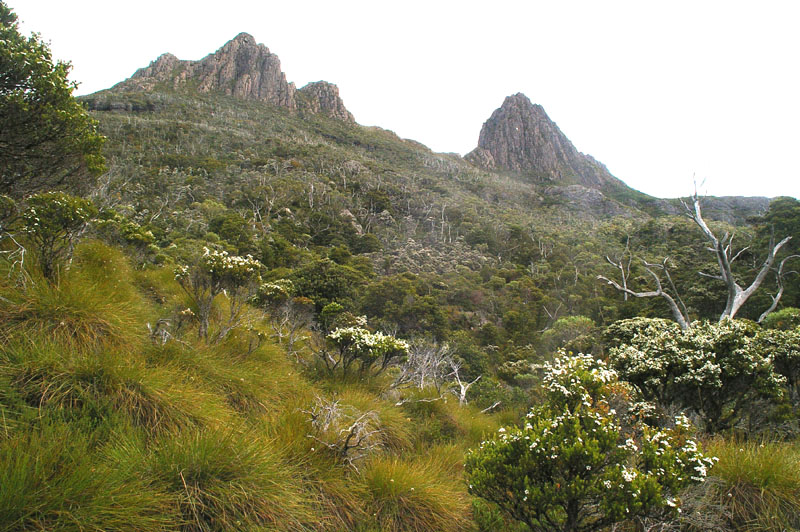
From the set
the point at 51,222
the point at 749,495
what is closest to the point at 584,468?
the point at 749,495

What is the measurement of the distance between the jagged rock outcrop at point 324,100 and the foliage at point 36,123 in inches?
5060

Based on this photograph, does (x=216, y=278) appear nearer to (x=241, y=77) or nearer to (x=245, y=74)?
(x=241, y=77)

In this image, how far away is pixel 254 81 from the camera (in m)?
119

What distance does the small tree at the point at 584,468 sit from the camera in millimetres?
3094

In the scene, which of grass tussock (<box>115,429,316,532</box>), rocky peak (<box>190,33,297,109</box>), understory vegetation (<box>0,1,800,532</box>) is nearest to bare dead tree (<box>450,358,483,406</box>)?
understory vegetation (<box>0,1,800,532</box>)

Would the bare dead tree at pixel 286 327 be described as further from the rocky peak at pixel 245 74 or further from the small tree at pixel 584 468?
the rocky peak at pixel 245 74

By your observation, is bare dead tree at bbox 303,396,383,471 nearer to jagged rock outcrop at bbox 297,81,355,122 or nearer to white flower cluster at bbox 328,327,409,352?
white flower cluster at bbox 328,327,409,352

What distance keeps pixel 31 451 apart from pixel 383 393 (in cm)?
536

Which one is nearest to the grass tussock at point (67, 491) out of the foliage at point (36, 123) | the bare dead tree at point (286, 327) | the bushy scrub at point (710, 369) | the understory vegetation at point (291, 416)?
the understory vegetation at point (291, 416)

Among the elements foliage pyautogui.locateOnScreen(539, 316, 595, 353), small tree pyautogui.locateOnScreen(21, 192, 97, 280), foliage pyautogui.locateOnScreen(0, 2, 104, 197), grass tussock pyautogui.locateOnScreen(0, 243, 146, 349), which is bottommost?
foliage pyautogui.locateOnScreen(539, 316, 595, 353)

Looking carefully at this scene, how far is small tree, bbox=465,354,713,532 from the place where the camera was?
3.09m

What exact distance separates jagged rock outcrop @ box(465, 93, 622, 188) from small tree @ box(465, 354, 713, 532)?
145m

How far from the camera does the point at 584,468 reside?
3.25 m

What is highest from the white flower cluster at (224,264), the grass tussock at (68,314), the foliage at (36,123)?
the foliage at (36,123)
